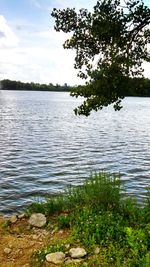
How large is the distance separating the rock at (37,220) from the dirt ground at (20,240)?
148 millimetres

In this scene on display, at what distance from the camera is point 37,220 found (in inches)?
436

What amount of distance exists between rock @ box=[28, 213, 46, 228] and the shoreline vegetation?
13 centimetres

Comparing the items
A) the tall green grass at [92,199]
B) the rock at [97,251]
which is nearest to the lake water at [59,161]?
the tall green grass at [92,199]

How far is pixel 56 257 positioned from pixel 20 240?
1627 mm

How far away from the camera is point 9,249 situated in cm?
944

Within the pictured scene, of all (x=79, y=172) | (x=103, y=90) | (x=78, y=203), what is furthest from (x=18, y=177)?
(x=103, y=90)

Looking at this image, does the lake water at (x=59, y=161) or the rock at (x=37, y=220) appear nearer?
the rock at (x=37, y=220)

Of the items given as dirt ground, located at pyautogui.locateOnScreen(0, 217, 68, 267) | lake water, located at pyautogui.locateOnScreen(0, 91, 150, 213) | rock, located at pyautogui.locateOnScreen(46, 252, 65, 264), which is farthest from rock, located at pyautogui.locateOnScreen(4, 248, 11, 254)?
lake water, located at pyautogui.locateOnScreen(0, 91, 150, 213)

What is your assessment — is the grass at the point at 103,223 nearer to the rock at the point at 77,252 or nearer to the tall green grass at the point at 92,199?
the tall green grass at the point at 92,199

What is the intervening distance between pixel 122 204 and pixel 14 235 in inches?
129

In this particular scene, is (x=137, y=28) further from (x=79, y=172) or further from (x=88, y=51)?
(x=79, y=172)

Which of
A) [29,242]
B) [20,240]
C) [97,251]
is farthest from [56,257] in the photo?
[20,240]

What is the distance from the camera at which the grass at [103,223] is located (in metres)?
8.29

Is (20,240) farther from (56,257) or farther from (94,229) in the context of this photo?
(94,229)
